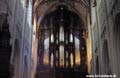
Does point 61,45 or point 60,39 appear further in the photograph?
point 60,39

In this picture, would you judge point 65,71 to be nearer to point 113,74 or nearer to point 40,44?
point 40,44

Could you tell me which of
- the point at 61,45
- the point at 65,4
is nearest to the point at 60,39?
the point at 61,45

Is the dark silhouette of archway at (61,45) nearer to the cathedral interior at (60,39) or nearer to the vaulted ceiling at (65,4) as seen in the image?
the cathedral interior at (60,39)

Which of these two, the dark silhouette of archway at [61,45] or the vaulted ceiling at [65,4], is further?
the vaulted ceiling at [65,4]

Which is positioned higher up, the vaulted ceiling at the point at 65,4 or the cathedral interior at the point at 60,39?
the vaulted ceiling at the point at 65,4

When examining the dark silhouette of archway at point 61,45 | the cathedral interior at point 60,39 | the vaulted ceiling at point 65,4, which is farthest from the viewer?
the vaulted ceiling at point 65,4

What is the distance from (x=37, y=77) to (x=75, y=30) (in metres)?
8.18

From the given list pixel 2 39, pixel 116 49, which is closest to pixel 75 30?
pixel 116 49

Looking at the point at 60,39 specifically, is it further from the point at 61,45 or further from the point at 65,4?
the point at 65,4

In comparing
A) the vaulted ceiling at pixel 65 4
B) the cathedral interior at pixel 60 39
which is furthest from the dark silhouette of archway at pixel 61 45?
the vaulted ceiling at pixel 65 4

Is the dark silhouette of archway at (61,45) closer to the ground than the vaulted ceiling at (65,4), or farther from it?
closer to the ground

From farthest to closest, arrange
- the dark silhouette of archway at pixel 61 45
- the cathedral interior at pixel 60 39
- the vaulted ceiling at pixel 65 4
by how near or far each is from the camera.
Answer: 1. the vaulted ceiling at pixel 65 4
2. the dark silhouette of archway at pixel 61 45
3. the cathedral interior at pixel 60 39

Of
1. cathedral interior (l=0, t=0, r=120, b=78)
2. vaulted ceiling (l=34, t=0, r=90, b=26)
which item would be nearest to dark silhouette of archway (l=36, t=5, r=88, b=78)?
cathedral interior (l=0, t=0, r=120, b=78)

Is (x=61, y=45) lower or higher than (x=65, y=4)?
lower
